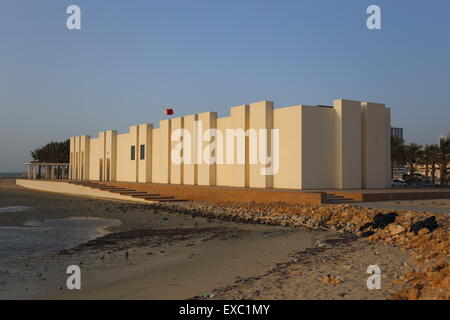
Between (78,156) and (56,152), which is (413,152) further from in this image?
(56,152)

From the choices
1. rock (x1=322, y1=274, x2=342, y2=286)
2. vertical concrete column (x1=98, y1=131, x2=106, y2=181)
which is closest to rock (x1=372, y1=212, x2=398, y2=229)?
rock (x1=322, y1=274, x2=342, y2=286)

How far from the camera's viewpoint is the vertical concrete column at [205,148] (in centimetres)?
3250

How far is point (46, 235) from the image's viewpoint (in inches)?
686

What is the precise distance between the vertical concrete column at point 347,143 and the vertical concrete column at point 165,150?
665 inches

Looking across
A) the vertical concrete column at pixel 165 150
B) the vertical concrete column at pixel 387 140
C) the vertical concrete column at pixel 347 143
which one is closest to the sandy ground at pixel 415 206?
the vertical concrete column at pixel 347 143

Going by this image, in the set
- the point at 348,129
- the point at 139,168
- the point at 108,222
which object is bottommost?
the point at 108,222

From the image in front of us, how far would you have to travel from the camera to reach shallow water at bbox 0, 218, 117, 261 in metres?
13.9

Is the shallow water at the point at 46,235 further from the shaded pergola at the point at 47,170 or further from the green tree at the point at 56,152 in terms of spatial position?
the green tree at the point at 56,152

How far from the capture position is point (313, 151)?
85.5ft

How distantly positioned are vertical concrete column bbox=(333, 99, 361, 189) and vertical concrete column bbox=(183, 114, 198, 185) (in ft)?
40.3
